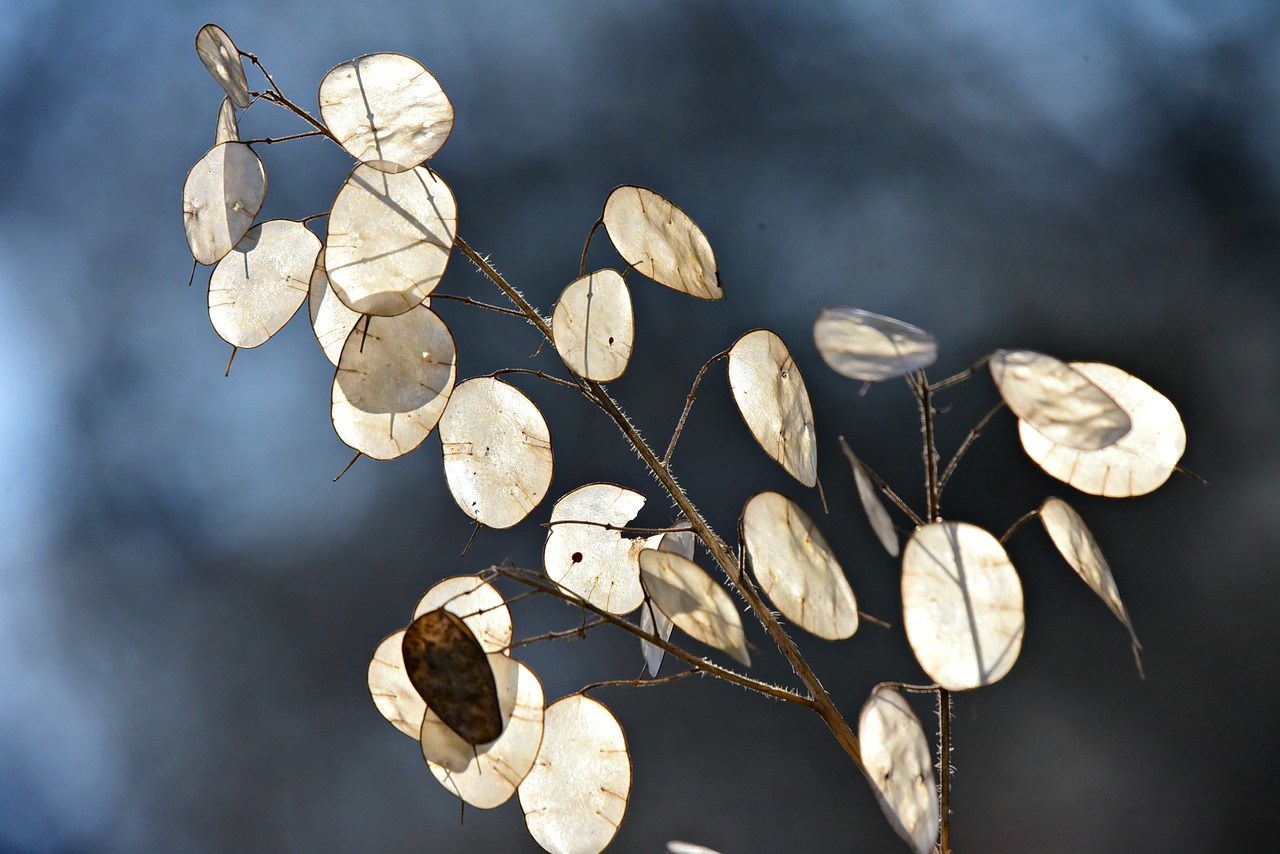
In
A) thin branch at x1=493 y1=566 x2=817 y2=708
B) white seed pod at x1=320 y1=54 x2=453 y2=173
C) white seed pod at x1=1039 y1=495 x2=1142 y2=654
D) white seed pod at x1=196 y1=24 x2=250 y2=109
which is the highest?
white seed pod at x1=196 y1=24 x2=250 y2=109

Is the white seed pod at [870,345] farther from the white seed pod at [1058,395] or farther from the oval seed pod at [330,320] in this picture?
the oval seed pod at [330,320]

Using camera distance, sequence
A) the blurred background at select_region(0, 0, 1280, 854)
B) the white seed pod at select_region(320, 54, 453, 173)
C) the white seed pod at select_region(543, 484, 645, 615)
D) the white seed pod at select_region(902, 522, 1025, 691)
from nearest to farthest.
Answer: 1. the white seed pod at select_region(902, 522, 1025, 691)
2. the white seed pod at select_region(320, 54, 453, 173)
3. the white seed pod at select_region(543, 484, 645, 615)
4. the blurred background at select_region(0, 0, 1280, 854)

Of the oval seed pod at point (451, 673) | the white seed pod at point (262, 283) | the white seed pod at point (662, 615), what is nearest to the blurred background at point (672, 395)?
the white seed pod at point (662, 615)

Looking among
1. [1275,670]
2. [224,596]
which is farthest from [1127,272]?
[224,596]

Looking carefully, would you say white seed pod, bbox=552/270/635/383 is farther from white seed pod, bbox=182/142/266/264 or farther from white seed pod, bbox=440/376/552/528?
white seed pod, bbox=182/142/266/264

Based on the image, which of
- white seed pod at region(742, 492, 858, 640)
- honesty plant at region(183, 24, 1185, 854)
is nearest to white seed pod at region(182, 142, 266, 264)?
honesty plant at region(183, 24, 1185, 854)

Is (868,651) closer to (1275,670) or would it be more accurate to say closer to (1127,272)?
(1275,670)

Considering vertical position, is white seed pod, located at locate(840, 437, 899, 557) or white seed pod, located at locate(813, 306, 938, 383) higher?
white seed pod, located at locate(813, 306, 938, 383)
